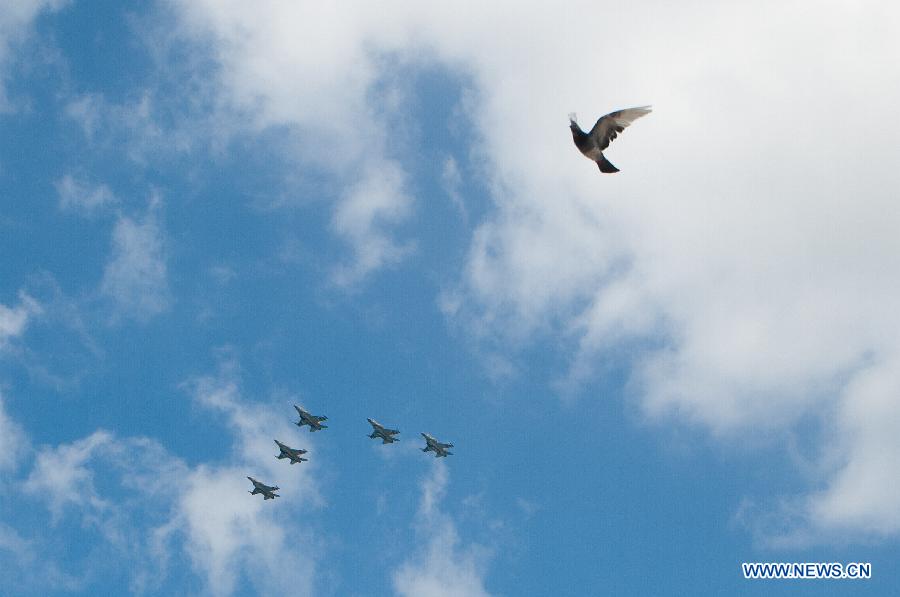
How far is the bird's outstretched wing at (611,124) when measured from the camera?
4025 centimetres

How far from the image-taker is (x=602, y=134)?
4078cm

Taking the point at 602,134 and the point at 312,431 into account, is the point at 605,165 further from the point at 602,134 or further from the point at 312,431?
the point at 312,431

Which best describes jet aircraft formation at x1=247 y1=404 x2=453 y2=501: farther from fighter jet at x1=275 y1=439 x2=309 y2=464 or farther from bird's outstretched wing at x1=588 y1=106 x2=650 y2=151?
bird's outstretched wing at x1=588 y1=106 x2=650 y2=151

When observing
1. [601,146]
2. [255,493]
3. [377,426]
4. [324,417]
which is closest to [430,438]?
[377,426]

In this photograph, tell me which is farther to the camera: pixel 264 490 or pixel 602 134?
pixel 264 490

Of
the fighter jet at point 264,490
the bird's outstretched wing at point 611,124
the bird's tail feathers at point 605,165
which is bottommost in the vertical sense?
the bird's tail feathers at point 605,165

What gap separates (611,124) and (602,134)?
0.61 metres

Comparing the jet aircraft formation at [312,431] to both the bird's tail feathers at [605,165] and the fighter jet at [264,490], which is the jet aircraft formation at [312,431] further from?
the bird's tail feathers at [605,165]

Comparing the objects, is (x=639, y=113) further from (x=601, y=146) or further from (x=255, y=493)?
(x=255, y=493)

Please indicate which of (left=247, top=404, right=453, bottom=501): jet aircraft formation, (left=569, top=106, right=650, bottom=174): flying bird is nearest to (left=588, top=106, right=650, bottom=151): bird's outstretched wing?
(left=569, top=106, right=650, bottom=174): flying bird

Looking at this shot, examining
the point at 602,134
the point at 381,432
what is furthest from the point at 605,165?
the point at 381,432

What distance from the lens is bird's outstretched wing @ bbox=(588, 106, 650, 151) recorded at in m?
40.2

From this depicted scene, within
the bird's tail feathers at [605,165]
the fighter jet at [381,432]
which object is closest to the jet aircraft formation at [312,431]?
the fighter jet at [381,432]

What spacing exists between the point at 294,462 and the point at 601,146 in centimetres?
10648
